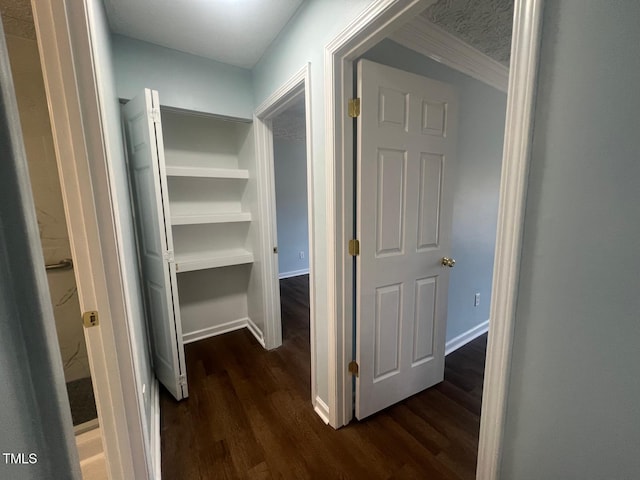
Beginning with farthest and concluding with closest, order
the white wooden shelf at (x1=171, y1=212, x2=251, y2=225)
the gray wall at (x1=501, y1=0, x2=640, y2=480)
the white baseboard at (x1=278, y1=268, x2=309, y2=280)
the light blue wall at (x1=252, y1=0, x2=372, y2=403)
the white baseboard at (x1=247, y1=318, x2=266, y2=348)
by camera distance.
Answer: the white baseboard at (x1=278, y1=268, x2=309, y2=280) < the white baseboard at (x1=247, y1=318, x2=266, y2=348) < the white wooden shelf at (x1=171, y1=212, x2=251, y2=225) < the light blue wall at (x1=252, y1=0, x2=372, y2=403) < the gray wall at (x1=501, y1=0, x2=640, y2=480)

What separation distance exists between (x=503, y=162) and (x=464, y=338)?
223cm

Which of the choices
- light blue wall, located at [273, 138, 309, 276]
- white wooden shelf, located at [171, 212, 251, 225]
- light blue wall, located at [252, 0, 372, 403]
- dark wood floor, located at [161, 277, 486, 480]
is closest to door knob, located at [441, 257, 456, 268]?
light blue wall, located at [252, 0, 372, 403]

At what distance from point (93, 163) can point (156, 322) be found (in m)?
1.41

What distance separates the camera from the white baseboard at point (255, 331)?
2477 mm

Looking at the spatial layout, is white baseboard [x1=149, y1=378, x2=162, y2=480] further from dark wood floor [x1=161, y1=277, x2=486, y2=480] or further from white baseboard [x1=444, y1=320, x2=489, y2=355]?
white baseboard [x1=444, y1=320, x2=489, y2=355]

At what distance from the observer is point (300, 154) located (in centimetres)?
461

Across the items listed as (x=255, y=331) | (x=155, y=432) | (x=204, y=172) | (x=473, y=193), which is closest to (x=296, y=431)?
(x=155, y=432)

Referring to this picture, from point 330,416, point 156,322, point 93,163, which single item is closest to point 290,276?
point 156,322

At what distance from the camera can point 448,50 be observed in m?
1.68

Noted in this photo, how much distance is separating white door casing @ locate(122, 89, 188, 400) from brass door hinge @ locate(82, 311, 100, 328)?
752 millimetres

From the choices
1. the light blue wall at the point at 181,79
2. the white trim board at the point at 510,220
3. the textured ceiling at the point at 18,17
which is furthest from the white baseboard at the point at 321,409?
the textured ceiling at the point at 18,17

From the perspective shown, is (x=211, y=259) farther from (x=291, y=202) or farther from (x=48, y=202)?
(x=291, y=202)

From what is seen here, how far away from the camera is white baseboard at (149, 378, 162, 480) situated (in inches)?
49.3

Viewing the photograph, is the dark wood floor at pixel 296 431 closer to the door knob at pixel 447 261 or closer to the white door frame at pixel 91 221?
the white door frame at pixel 91 221
